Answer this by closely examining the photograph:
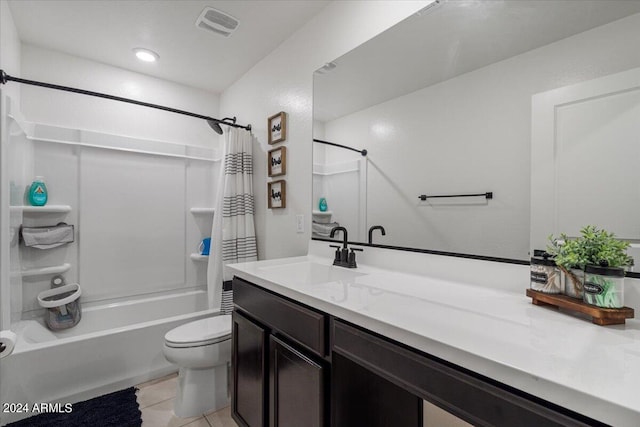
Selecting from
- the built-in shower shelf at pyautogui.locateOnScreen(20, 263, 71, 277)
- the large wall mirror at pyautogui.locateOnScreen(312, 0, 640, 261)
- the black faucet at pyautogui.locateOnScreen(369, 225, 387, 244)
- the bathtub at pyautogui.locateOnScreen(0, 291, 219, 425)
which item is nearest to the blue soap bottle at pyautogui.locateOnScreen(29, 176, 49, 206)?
the built-in shower shelf at pyautogui.locateOnScreen(20, 263, 71, 277)

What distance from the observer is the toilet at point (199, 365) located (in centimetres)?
172

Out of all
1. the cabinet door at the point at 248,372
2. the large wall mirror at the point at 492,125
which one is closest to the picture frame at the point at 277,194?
the large wall mirror at the point at 492,125

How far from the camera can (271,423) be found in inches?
48.9

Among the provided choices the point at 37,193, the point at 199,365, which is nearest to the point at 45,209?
the point at 37,193

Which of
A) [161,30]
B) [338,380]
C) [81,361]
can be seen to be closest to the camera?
[338,380]

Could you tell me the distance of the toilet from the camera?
5.65 feet

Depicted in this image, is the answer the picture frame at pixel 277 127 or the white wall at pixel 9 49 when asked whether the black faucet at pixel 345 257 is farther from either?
the white wall at pixel 9 49

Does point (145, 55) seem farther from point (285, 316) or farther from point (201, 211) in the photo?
point (285, 316)

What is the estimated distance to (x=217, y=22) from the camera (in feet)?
6.47

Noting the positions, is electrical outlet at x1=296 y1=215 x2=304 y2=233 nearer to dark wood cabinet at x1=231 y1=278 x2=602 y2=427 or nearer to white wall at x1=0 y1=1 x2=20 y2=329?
dark wood cabinet at x1=231 y1=278 x2=602 y2=427

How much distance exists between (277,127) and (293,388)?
5.70 feet

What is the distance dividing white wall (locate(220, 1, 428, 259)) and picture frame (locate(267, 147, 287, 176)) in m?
0.04

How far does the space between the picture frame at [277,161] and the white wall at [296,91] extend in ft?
0.12

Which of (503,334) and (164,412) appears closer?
(503,334)
